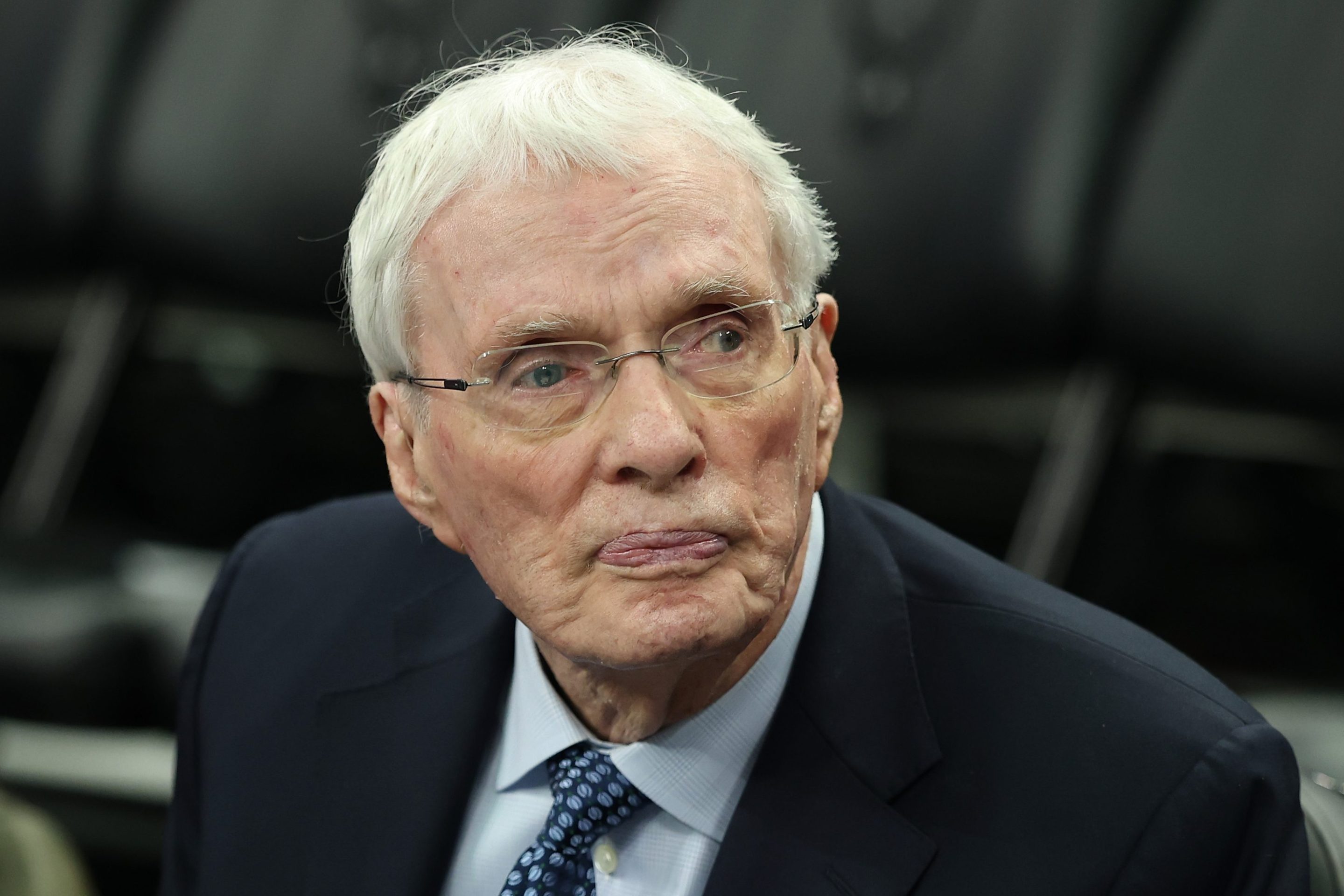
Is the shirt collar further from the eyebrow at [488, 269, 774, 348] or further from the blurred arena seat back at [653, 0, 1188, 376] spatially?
the blurred arena seat back at [653, 0, 1188, 376]

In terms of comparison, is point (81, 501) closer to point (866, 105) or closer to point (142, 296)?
point (142, 296)

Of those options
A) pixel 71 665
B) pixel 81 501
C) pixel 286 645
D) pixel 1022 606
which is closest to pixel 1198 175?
pixel 1022 606

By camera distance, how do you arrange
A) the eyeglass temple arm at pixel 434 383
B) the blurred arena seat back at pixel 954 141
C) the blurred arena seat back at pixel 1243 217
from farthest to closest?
the blurred arena seat back at pixel 954 141 → the blurred arena seat back at pixel 1243 217 → the eyeglass temple arm at pixel 434 383

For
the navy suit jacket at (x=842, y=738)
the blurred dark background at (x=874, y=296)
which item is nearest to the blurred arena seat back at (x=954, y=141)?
the blurred dark background at (x=874, y=296)

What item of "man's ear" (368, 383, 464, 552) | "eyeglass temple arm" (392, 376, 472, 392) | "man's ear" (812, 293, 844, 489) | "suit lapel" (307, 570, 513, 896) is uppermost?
"man's ear" (812, 293, 844, 489)

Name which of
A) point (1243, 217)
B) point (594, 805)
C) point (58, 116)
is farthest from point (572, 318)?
point (58, 116)

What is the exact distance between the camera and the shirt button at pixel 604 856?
4.25 feet

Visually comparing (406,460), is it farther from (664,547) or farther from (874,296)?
(874,296)

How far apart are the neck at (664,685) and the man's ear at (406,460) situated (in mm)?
164

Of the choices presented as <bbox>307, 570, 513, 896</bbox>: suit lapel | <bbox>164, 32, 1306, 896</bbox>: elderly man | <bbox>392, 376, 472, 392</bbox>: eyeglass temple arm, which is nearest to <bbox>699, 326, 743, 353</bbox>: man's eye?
<bbox>164, 32, 1306, 896</bbox>: elderly man

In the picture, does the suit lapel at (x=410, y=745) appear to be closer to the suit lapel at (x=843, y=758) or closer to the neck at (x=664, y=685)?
the neck at (x=664, y=685)

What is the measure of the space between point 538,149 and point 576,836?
25.0 inches

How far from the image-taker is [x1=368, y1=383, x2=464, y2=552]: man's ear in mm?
1368

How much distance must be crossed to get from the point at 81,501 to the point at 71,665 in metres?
0.63
